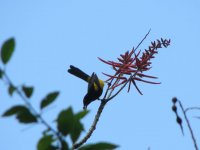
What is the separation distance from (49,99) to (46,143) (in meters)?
0.17

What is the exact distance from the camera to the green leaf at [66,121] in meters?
1.39

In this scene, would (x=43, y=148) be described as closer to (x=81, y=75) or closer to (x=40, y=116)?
(x=40, y=116)

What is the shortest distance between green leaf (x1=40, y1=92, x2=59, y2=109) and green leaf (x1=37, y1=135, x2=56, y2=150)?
12cm

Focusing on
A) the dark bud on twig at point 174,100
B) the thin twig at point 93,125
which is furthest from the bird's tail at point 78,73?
the dark bud on twig at point 174,100

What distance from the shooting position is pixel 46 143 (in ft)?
4.66

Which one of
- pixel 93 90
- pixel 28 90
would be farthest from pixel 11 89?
pixel 93 90

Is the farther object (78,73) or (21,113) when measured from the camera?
(78,73)

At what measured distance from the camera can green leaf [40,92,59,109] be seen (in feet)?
4.71

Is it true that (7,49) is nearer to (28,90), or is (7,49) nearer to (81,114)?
(28,90)

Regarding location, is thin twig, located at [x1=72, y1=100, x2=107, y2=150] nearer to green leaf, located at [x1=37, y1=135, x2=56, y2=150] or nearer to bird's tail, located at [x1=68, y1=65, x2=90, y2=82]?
green leaf, located at [x1=37, y1=135, x2=56, y2=150]

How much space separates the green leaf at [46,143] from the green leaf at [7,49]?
33 cm

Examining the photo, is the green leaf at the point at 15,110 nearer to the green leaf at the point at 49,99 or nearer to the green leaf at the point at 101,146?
the green leaf at the point at 49,99

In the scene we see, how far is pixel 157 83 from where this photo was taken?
4.16m

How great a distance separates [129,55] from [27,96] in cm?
299
